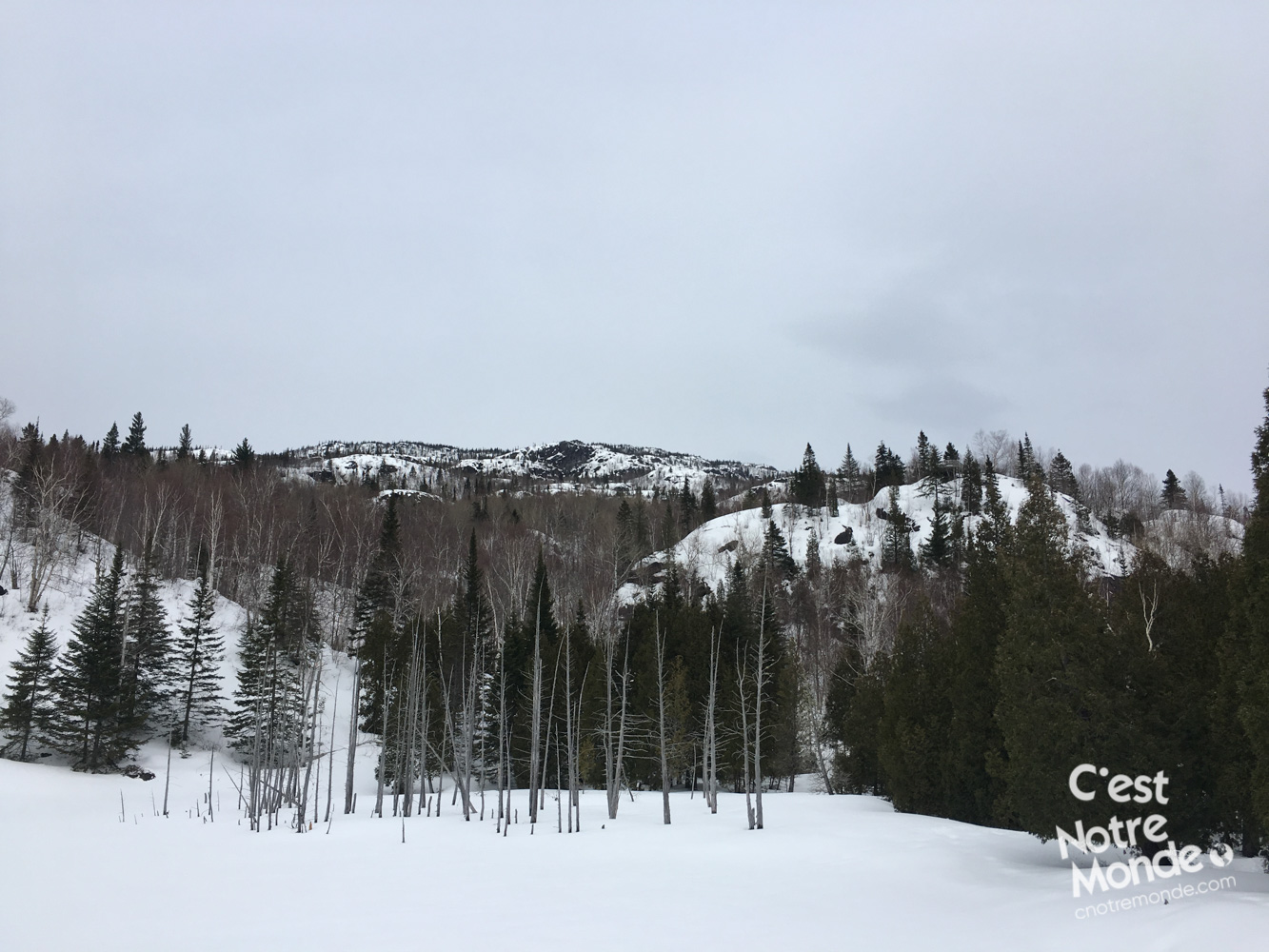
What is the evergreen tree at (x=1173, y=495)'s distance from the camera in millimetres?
A: 108125

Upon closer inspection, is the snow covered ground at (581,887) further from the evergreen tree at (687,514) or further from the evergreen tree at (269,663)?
the evergreen tree at (687,514)

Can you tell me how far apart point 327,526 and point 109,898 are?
67.6m

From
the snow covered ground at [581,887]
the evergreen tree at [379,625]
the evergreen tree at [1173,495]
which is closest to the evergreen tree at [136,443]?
the evergreen tree at [379,625]

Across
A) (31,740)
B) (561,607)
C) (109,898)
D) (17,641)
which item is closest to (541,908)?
(109,898)

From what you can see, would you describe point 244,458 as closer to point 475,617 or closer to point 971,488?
point 475,617

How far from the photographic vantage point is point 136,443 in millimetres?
100438

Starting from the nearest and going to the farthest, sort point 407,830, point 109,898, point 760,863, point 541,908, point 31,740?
point 541,908
point 109,898
point 760,863
point 407,830
point 31,740

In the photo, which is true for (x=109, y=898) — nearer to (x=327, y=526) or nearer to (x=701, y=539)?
(x=327, y=526)

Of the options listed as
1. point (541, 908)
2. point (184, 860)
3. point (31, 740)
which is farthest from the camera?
point (31, 740)

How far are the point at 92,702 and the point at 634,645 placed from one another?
32.3 metres

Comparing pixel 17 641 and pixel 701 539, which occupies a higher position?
pixel 701 539

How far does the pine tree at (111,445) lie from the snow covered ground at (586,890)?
75685 mm

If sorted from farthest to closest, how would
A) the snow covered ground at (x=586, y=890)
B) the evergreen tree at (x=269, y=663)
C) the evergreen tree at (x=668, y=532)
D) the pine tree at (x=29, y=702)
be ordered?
1. the evergreen tree at (x=668, y=532)
2. the evergreen tree at (x=269, y=663)
3. the pine tree at (x=29, y=702)
4. the snow covered ground at (x=586, y=890)

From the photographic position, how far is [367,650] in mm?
47656
